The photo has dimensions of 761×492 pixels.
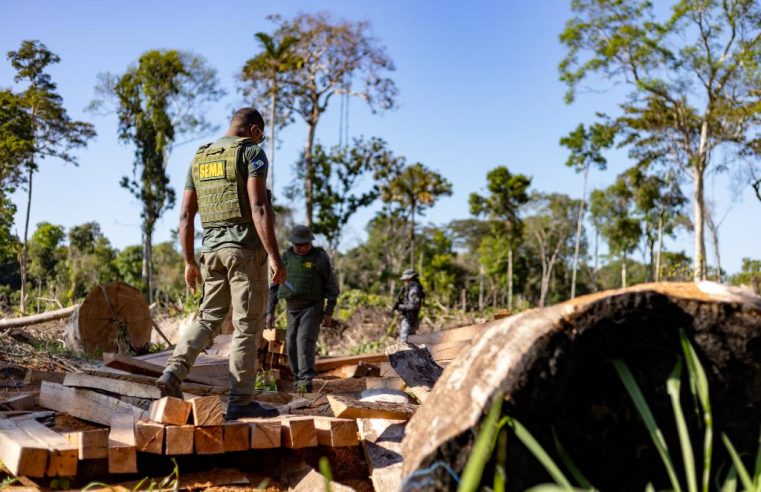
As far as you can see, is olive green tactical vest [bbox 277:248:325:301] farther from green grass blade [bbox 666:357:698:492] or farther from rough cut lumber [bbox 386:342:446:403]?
green grass blade [bbox 666:357:698:492]

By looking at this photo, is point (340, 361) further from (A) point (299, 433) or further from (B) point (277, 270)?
(A) point (299, 433)

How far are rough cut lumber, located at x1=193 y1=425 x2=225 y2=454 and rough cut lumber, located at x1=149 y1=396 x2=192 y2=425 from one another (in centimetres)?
11

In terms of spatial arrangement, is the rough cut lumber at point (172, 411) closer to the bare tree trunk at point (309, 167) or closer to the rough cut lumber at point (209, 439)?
the rough cut lumber at point (209, 439)

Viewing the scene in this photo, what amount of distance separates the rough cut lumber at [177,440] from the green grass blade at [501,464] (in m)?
2.02

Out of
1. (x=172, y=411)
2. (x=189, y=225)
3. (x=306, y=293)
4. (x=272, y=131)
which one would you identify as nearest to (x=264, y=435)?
(x=172, y=411)

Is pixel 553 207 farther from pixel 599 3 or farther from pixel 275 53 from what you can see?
pixel 275 53

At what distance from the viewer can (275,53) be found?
86.2 feet

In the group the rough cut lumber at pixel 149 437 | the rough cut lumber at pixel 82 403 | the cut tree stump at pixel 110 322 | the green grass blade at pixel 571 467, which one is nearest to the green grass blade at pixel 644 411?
the green grass blade at pixel 571 467

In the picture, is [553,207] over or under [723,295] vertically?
over

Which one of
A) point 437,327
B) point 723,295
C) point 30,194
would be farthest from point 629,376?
point 30,194

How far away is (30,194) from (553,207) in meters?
37.1

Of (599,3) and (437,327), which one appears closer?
(437,327)

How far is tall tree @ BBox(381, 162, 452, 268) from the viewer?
34.2 meters

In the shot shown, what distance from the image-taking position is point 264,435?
4.05 meters
